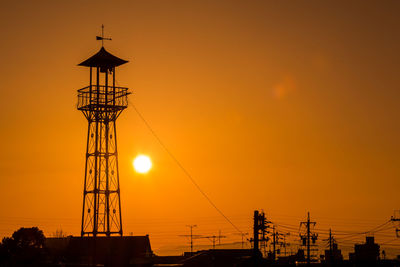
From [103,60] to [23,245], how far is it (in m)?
26.0

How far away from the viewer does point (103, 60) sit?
76.7 metres

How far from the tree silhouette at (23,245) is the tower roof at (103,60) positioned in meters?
22.4

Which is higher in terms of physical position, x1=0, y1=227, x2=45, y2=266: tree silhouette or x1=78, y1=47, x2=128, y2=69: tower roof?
x1=78, y1=47, x2=128, y2=69: tower roof

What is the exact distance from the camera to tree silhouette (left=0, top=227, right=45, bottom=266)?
83.6m

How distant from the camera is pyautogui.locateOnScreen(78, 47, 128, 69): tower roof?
251ft

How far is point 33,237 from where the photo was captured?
88.9 meters

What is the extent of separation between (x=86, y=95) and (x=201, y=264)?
21.6 m

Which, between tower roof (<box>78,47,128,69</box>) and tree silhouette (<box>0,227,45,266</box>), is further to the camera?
tree silhouette (<box>0,227,45,266</box>)

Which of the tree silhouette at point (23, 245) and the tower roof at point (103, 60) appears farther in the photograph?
the tree silhouette at point (23, 245)

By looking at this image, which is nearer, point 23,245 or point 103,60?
point 103,60

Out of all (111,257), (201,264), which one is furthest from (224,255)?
(111,257)

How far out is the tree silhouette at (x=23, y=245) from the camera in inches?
3292

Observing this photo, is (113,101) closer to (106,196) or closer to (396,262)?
(106,196)

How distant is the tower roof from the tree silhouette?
2242cm
